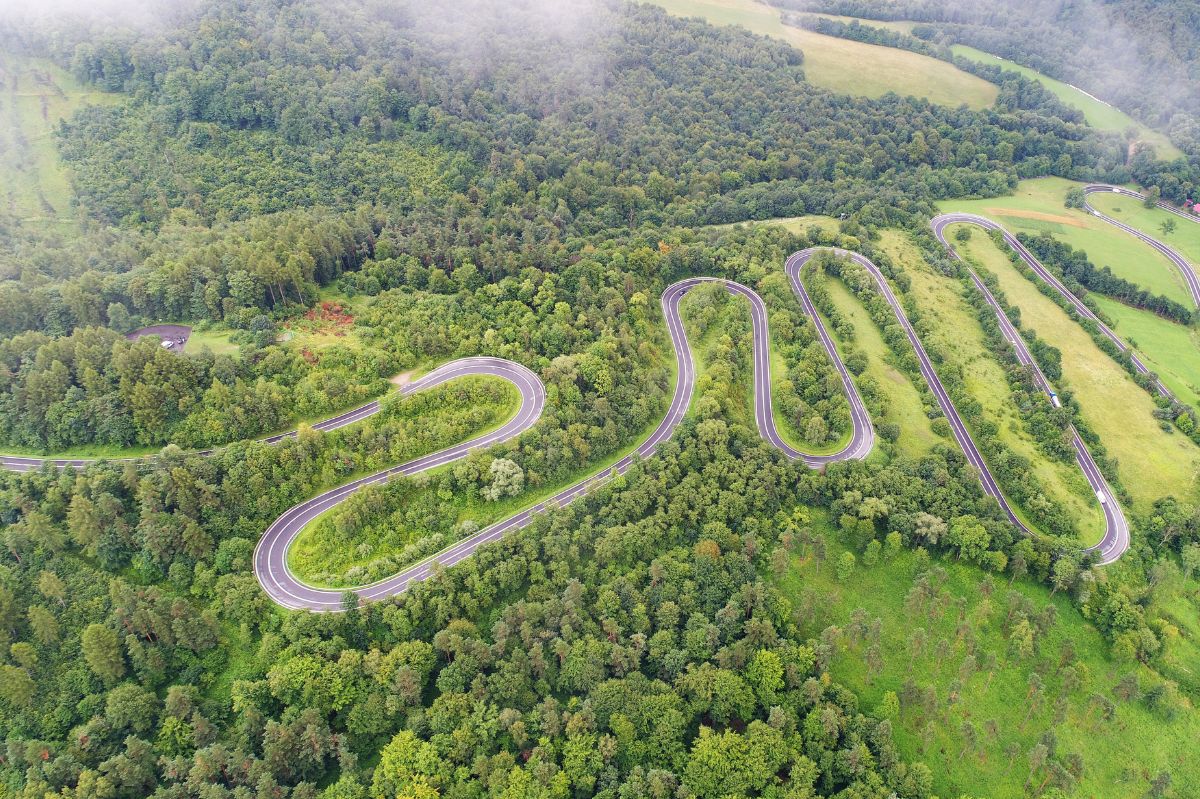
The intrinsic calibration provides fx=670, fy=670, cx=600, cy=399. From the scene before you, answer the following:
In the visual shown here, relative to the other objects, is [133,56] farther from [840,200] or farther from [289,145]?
[840,200]

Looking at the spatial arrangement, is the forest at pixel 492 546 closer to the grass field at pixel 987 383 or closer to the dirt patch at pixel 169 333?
the dirt patch at pixel 169 333

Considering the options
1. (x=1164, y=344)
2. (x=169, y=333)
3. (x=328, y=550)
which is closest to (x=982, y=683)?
(x=328, y=550)

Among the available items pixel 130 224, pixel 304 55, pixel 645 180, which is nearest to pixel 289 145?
pixel 304 55

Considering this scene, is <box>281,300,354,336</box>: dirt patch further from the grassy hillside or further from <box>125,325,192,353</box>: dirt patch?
the grassy hillside

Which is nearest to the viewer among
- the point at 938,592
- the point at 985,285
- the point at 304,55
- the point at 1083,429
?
the point at 938,592

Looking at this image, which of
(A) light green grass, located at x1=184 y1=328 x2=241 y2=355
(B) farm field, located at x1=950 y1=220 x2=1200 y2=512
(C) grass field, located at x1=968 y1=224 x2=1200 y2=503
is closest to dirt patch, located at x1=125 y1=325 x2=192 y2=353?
(A) light green grass, located at x1=184 y1=328 x2=241 y2=355

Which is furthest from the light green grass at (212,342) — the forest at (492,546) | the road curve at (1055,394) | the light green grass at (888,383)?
the road curve at (1055,394)
